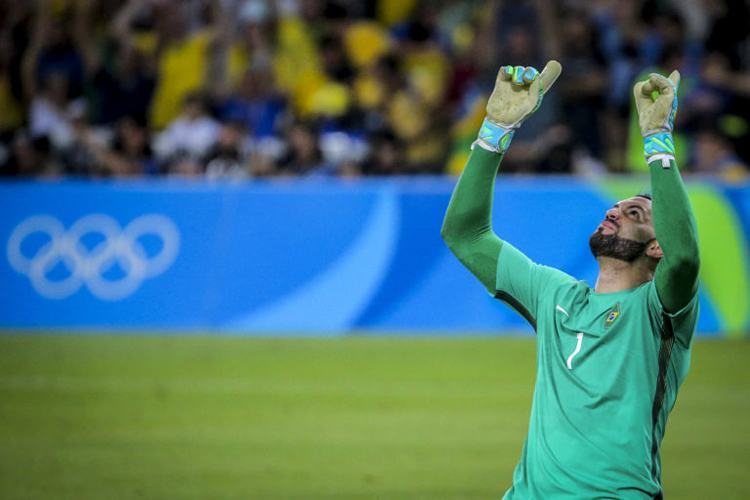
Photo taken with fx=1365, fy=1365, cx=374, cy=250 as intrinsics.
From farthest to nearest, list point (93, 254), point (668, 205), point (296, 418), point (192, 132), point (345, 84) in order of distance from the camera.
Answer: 1. point (345, 84)
2. point (192, 132)
3. point (93, 254)
4. point (296, 418)
5. point (668, 205)

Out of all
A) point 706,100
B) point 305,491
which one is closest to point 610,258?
point 305,491

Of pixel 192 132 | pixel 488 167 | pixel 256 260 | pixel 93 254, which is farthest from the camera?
pixel 192 132

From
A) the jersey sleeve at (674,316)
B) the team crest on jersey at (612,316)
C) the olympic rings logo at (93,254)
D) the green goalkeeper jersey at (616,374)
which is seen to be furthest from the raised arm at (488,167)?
the olympic rings logo at (93,254)

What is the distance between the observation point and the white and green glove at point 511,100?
504 centimetres

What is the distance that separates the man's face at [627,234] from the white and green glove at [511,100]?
0.49 meters

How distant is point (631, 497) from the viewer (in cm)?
472

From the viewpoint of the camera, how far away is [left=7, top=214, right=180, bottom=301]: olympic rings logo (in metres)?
15.5

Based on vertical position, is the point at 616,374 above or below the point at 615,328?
below

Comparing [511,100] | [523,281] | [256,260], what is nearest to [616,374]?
[523,281]

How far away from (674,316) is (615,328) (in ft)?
0.71

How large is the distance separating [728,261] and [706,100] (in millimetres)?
3098

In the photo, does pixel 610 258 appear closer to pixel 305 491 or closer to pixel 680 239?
pixel 680 239

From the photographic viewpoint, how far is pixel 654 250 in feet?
16.3

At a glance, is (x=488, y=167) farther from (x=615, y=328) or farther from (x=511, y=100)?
(x=615, y=328)
